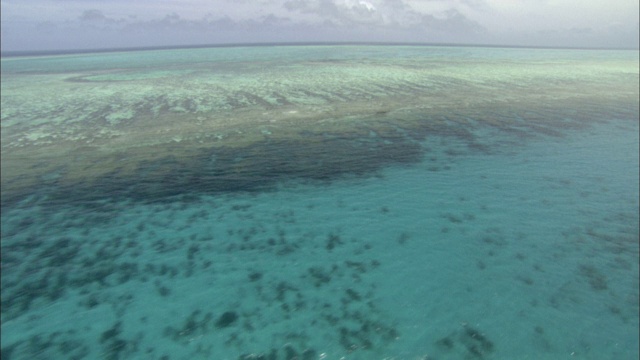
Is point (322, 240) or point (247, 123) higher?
point (247, 123)

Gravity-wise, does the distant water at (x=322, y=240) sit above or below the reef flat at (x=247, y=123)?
below

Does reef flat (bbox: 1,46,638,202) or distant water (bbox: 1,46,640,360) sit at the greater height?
reef flat (bbox: 1,46,638,202)

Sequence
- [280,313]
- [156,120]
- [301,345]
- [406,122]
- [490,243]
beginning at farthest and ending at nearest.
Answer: [156,120] → [406,122] → [490,243] → [280,313] → [301,345]

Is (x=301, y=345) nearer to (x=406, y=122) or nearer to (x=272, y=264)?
(x=272, y=264)

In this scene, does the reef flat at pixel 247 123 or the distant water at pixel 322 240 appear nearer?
the distant water at pixel 322 240

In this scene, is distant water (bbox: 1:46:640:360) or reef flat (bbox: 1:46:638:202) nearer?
distant water (bbox: 1:46:640:360)

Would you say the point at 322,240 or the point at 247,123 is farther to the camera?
the point at 247,123

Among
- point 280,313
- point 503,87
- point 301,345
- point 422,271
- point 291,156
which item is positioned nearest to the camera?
point 301,345

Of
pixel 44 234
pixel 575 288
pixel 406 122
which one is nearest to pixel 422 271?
pixel 575 288
